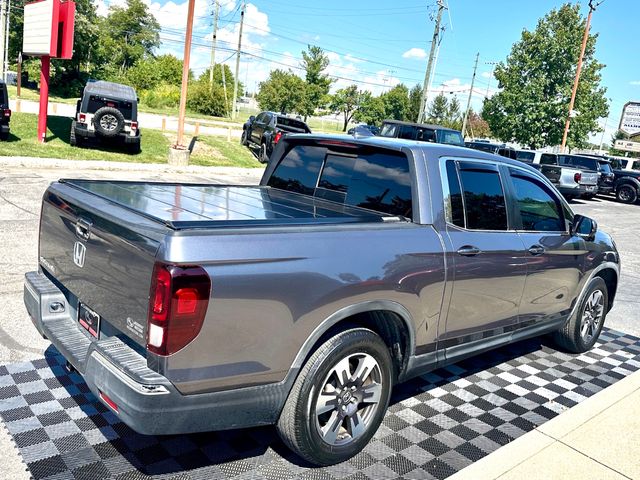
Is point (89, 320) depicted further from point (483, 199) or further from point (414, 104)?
point (414, 104)

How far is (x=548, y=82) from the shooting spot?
116ft

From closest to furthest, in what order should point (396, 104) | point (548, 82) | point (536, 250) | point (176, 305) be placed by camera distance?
point (176, 305), point (536, 250), point (548, 82), point (396, 104)

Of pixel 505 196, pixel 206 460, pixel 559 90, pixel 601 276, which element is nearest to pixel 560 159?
pixel 559 90

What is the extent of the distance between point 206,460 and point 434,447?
143 centimetres

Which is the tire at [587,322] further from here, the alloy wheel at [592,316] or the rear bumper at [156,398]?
the rear bumper at [156,398]

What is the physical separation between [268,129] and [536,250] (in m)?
17.9

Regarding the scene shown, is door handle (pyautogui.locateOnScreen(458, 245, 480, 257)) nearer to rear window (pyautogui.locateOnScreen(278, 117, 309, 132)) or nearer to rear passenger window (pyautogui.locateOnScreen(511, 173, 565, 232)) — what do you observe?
rear passenger window (pyautogui.locateOnScreen(511, 173, 565, 232))

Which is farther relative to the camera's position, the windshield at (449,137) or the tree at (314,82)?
the tree at (314,82)

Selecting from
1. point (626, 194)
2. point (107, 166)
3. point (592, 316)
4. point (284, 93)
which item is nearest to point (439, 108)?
point (284, 93)

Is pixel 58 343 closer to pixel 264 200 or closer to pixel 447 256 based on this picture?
pixel 264 200

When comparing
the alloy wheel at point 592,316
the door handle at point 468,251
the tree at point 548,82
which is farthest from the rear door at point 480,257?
the tree at point 548,82

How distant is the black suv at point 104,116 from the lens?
16.5 m

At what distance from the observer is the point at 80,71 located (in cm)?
4600

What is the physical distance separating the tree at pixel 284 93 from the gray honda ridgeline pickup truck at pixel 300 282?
172 ft
